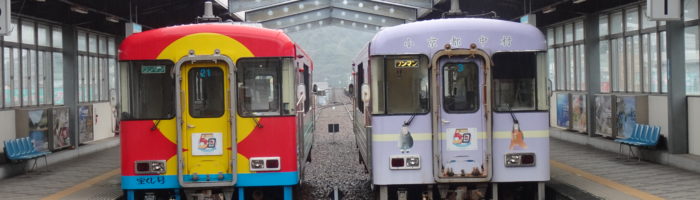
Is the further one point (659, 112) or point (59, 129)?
point (59, 129)

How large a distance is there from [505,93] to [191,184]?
3576mm

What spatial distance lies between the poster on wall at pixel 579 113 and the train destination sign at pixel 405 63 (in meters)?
10.6

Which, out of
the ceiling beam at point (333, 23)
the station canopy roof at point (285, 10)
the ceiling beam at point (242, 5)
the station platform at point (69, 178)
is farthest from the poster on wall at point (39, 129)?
the ceiling beam at point (333, 23)

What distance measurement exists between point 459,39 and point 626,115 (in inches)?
326

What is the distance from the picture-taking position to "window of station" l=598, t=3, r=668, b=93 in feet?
46.9

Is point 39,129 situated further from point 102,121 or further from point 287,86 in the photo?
point 287,86

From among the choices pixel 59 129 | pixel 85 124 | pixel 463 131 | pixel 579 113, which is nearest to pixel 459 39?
pixel 463 131

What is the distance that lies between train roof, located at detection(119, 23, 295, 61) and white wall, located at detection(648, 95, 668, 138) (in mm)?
8427

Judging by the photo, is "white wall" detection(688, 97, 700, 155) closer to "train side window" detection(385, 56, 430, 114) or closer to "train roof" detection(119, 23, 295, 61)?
"train side window" detection(385, 56, 430, 114)

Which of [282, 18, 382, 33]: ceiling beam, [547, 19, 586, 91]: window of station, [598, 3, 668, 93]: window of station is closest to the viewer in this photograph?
[598, 3, 668, 93]: window of station

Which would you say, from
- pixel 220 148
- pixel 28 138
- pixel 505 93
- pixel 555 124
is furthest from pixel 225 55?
pixel 555 124

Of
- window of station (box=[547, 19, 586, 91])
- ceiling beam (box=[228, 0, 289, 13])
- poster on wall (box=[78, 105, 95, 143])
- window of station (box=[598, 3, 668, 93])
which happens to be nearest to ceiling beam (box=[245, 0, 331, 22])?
ceiling beam (box=[228, 0, 289, 13])

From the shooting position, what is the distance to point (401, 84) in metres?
8.26

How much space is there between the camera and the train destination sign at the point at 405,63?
8234 millimetres
